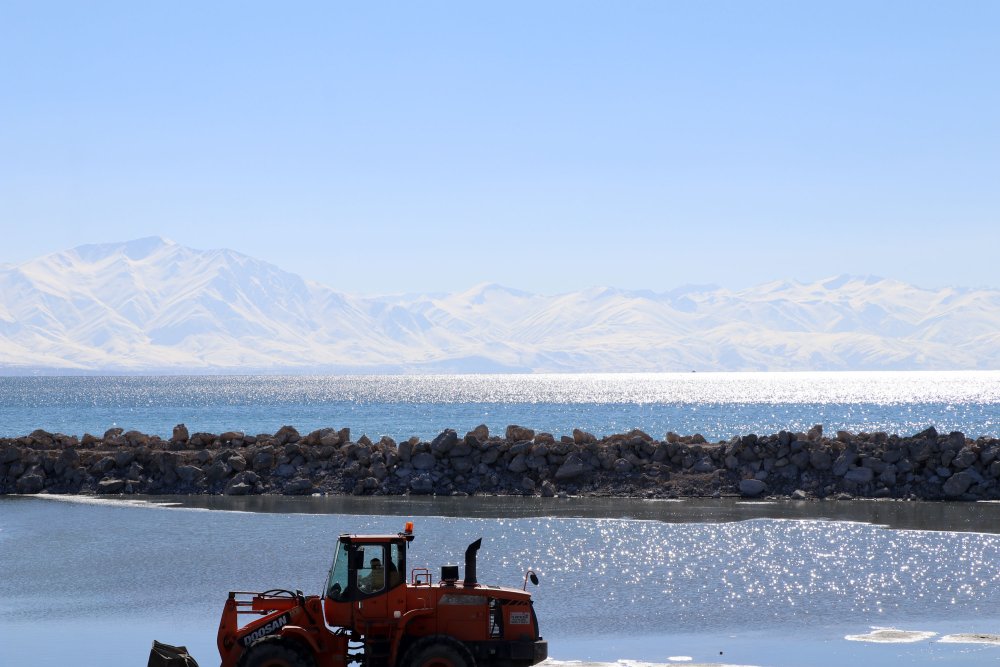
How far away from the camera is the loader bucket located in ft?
45.6

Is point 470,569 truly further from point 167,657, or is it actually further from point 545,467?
point 545,467

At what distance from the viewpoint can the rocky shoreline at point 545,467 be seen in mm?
35188

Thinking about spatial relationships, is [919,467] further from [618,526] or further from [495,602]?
[495,602]

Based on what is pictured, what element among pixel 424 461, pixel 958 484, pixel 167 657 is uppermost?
pixel 424 461

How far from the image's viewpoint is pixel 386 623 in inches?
567

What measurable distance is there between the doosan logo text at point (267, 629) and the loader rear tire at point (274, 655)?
0.49 feet

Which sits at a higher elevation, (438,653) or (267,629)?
(267,629)

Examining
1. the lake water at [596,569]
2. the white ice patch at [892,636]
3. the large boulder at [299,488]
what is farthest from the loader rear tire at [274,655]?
the large boulder at [299,488]

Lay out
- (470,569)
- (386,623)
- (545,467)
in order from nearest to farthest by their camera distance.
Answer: (386,623)
(470,569)
(545,467)

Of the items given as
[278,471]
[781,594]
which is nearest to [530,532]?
[781,594]

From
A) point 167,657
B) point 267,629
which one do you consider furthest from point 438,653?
point 167,657

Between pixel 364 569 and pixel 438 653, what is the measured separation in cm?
132

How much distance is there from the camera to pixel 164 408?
128125 mm

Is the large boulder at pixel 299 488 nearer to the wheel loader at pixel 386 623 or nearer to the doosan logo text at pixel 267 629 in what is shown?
the wheel loader at pixel 386 623
